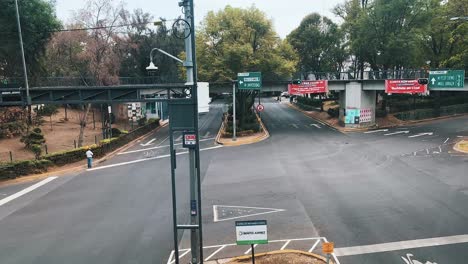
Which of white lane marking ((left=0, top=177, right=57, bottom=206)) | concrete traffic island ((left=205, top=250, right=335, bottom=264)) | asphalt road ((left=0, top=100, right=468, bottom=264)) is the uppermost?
concrete traffic island ((left=205, top=250, right=335, bottom=264))

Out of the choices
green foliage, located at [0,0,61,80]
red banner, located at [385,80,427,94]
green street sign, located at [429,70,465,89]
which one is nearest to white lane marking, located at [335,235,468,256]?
green street sign, located at [429,70,465,89]

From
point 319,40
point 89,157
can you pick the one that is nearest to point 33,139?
point 89,157

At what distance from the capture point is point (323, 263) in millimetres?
11492

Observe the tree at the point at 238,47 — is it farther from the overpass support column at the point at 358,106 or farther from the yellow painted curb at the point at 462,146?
the yellow painted curb at the point at 462,146

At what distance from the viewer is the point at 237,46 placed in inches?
1549

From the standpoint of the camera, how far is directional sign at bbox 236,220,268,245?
987 centimetres

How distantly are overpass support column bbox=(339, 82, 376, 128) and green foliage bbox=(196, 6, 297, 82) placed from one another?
7.69 meters

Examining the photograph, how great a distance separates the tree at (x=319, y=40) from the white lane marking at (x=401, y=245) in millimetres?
51158

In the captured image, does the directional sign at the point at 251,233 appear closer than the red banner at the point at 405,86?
Yes

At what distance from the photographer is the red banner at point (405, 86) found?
123ft

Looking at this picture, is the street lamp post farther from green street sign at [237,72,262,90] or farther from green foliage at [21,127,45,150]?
green foliage at [21,127,45,150]

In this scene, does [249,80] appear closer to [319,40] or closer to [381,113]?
[381,113]

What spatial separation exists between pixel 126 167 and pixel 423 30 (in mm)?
39282

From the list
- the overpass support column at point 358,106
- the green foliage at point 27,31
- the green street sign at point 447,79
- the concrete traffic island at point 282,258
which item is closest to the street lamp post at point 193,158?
the concrete traffic island at point 282,258
